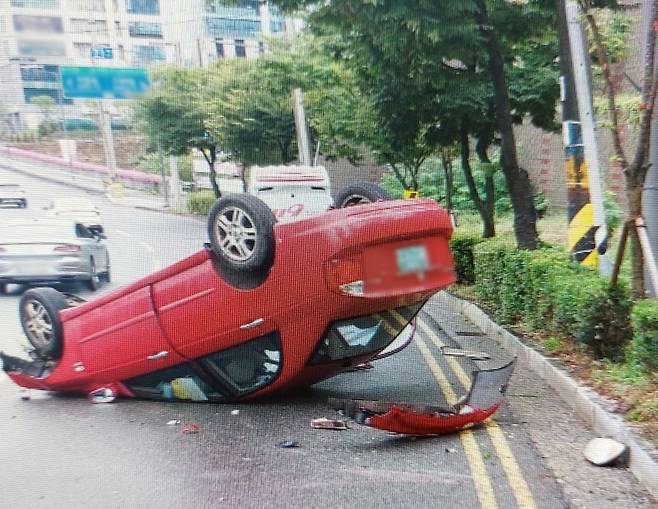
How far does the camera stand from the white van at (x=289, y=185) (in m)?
10.1

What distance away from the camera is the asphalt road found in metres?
3.93

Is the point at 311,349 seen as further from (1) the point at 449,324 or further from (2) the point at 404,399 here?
(1) the point at 449,324

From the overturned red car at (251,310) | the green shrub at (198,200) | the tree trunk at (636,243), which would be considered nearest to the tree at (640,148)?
the tree trunk at (636,243)

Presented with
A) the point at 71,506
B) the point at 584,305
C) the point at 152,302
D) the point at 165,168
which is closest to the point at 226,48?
the point at 165,168

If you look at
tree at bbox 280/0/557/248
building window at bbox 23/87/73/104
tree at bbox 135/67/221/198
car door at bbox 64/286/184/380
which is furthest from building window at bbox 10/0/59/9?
tree at bbox 280/0/557/248

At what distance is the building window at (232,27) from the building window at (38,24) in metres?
3.12

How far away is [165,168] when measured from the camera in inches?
349

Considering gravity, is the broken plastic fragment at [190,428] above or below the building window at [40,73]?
below

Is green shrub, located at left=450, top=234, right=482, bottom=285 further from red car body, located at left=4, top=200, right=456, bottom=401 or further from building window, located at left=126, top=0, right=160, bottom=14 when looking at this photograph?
building window, located at left=126, top=0, right=160, bottom=14

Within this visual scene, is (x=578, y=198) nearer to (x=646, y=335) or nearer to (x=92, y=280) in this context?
(x=646, y=335)

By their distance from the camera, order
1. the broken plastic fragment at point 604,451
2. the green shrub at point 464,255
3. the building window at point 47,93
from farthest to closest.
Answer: the green shrub at point 464,255
the building window at point 47,93
the broken plastic fragment at point 604,451

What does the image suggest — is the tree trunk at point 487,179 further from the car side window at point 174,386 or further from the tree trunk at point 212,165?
the car side window at point 174,386

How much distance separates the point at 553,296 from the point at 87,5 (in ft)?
17.1

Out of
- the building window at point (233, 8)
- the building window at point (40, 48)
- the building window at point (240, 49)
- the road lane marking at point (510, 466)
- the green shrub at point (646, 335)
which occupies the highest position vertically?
the building window at point (240, 49)
